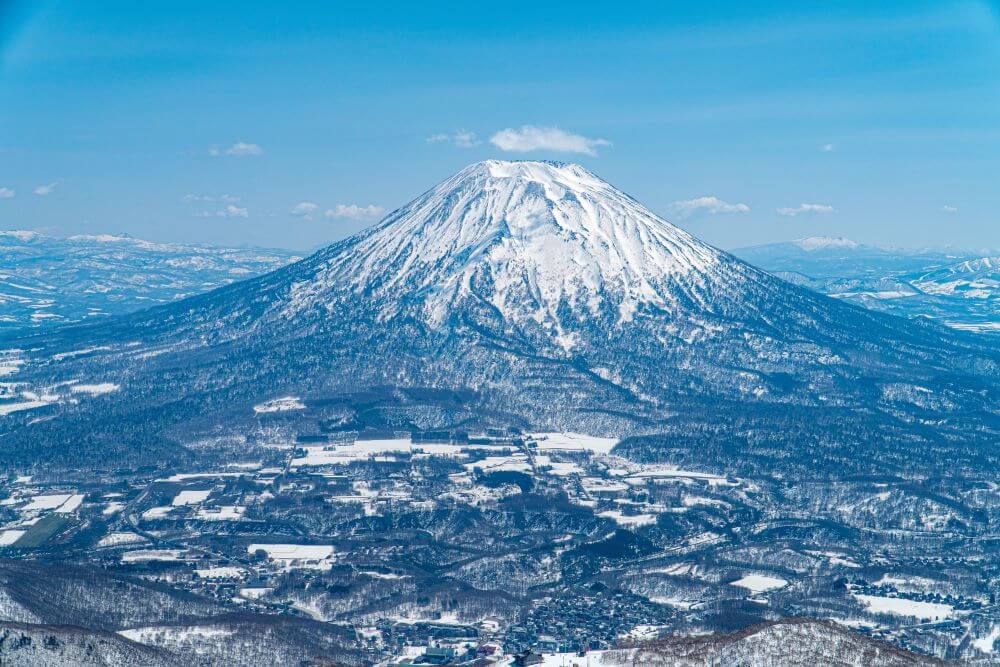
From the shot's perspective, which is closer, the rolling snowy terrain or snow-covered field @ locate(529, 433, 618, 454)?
the rolling snowy terrain

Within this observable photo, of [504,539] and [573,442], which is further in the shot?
[573,442]

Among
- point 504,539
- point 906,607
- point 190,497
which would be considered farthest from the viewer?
point 190,497

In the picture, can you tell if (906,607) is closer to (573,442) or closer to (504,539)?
(504,539)

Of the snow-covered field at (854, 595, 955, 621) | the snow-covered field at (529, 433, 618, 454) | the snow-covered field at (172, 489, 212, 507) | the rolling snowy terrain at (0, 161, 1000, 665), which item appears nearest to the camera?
the rolling snowy terrain at (0, 161, 1000, 665)

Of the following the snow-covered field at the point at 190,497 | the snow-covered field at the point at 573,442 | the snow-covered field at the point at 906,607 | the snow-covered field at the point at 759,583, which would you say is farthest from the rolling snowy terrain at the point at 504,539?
the snow-covered field at the point at 573,442

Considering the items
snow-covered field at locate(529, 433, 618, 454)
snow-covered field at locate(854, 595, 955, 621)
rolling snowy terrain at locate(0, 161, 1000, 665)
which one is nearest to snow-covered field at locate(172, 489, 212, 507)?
rolling snowy terrain at locate(0, 161, 1000, 665)

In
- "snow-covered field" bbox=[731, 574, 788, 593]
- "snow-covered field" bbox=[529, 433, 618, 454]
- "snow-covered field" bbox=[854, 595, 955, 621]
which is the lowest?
"snow-covered field" bbox=[854, 595, 955, 621]

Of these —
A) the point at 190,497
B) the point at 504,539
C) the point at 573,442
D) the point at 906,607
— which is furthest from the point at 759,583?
the point at 190,497

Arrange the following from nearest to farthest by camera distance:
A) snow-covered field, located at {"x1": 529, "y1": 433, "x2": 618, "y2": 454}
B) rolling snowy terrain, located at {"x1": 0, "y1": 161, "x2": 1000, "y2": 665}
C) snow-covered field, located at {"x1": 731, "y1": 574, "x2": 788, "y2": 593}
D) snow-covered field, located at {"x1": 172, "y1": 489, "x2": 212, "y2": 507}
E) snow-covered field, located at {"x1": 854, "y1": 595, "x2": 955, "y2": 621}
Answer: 1. rolling snowy terrain, located at {"x1": 0, "y1": 161, "x2": 1000, "y2": 665}
2. snow-covered field, located at {"x1": 854, "y1": 595, "x2": 955, "y2": 621}
3. snow-covered field, located at {"x1": 731, "y1": 574, "x2": 788, "y2": 593}
4. snow-covered field, located at {"x1": 172, "y1": 489, "x2": 212, "y2": 507}
5. snow-covered field, located at {"x1": 529, "y1": 433, "x2": 618, "y2": 454}

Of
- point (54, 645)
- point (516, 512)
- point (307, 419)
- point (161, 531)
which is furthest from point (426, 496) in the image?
point (54, 645)

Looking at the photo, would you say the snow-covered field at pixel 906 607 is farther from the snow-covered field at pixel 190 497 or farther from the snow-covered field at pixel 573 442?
the snow-covered field at pixel 190 497

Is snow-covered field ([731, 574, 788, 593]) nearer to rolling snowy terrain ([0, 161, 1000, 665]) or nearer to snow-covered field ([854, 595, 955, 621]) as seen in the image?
rolling snowy terrain ([0, 161, 1000, 665])
